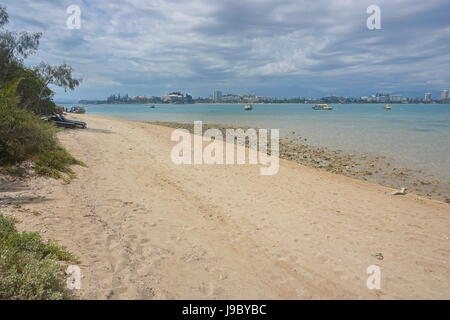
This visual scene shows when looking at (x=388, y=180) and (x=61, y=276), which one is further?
(x=388, y=180)

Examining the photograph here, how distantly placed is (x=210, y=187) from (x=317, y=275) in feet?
19.0

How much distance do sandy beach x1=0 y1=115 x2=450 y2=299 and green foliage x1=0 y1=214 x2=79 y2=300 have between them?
1.14ft

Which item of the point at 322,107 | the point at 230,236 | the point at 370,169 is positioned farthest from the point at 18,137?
the point at 322,107

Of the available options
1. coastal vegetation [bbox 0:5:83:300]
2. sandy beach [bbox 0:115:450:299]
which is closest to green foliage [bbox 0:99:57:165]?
coastal vegetation [bbox 0:5:83:300]

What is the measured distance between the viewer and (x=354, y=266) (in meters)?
5.29

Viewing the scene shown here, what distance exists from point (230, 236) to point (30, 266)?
384 cm

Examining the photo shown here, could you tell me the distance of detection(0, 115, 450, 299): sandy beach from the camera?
174 inches

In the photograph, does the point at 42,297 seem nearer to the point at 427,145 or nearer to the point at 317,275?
the point at 317,275

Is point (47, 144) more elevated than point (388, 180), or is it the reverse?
point (47, 144)

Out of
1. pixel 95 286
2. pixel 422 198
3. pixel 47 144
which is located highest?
pixel 47 144

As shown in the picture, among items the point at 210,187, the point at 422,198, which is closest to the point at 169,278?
the point at 210,187

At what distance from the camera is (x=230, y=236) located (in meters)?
6.35

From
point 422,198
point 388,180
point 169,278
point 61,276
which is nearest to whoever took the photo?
point 61,276

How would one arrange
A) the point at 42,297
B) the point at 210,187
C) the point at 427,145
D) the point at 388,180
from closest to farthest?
the point at 42,297
the point at 210,187
the point at 388,180
the point at 427,145
